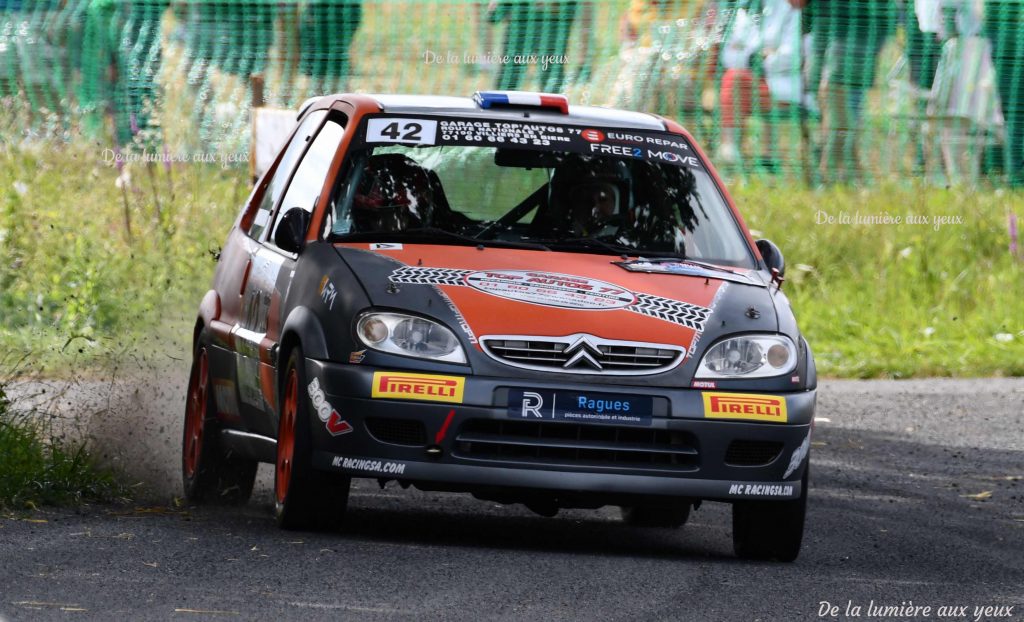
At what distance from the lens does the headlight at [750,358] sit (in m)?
7.25

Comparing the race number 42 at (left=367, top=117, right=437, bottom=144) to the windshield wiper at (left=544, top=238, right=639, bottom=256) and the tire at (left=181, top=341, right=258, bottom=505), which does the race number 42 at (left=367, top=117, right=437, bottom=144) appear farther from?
the tire at (left=181, top=341, right=258, bottom=505)

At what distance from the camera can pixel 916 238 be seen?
647 inches

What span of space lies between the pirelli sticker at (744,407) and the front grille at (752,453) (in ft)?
0.32

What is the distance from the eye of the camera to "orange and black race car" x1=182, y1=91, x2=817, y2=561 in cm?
710

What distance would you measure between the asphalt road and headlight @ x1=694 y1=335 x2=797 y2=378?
28.1 inches

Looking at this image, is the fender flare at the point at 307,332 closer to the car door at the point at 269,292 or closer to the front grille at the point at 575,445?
the car door at the point at 269,292

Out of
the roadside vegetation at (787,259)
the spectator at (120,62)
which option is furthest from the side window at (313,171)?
the spectator at (120,62)

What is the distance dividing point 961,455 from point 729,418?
168 inches

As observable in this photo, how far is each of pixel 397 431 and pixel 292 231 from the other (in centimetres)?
116

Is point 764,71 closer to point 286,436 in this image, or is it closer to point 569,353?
point 286,436

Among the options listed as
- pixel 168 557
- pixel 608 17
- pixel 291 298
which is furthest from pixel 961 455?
pixel 608 17

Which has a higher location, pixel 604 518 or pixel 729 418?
pixel 729 418

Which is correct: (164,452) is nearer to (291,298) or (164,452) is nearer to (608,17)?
(291,298)

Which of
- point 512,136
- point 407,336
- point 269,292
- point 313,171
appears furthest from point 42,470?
point 512,136
